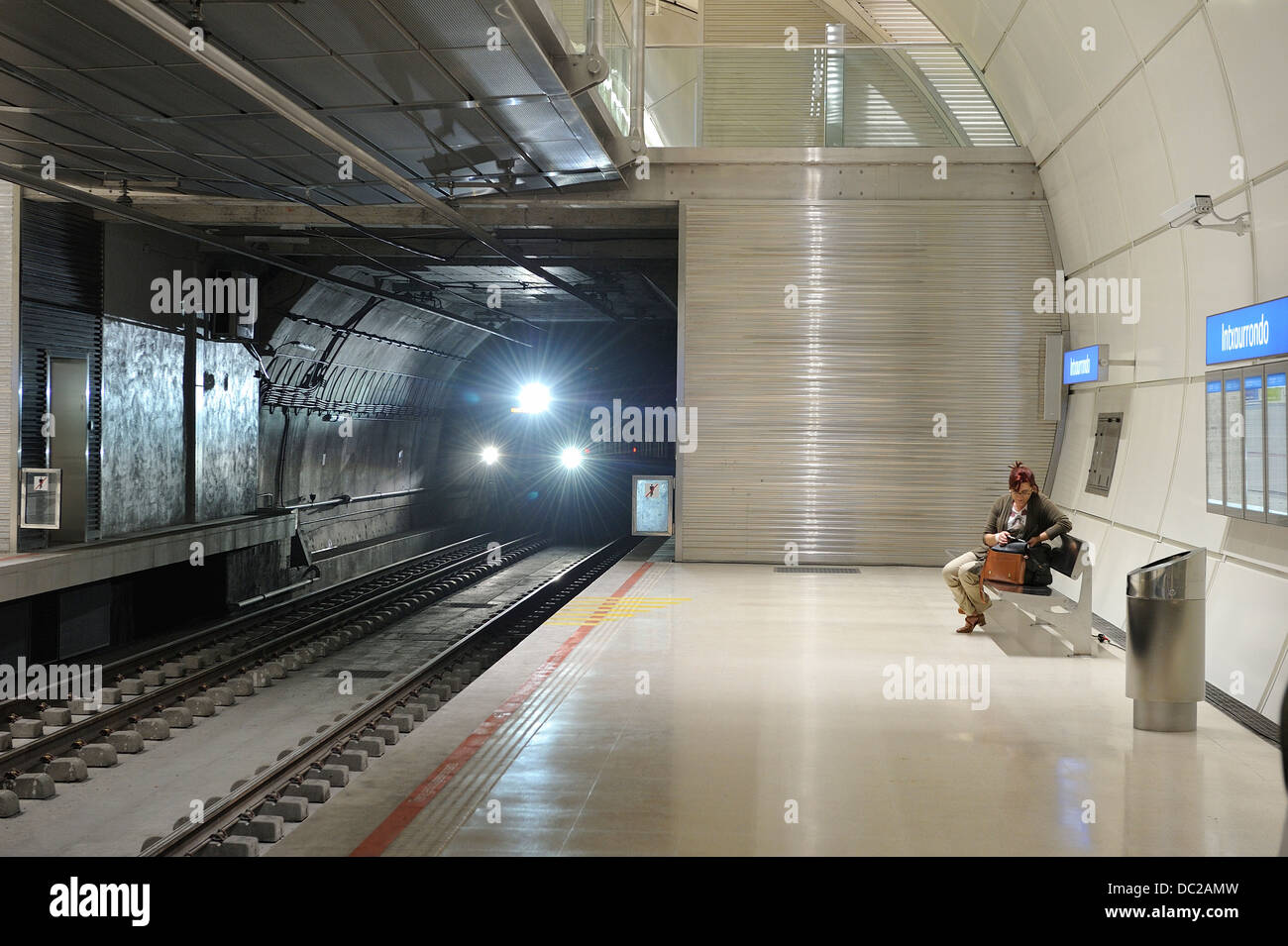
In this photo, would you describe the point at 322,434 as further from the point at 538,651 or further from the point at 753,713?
the point at 753,713

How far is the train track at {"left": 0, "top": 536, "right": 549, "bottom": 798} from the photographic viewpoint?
709 centimetres

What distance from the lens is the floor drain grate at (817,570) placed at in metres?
11.7

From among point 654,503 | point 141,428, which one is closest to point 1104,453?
point 654,503

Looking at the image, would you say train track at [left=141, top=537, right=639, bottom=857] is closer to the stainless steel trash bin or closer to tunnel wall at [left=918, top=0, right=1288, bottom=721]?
the stainless steel trash bin

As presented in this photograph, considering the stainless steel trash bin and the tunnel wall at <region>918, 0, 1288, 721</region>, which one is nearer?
the stainless steel trash bin

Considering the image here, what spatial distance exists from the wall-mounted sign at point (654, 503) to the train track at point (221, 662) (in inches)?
131

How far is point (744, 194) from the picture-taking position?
12125mm

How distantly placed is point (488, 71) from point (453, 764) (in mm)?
5185

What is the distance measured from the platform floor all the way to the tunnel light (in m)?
15.1

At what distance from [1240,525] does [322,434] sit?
44.9 feet

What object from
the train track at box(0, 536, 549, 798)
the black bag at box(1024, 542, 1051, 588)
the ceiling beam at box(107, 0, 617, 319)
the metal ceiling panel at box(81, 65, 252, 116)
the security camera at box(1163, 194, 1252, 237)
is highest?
the metal ceiling panel at box(81, 65, 252, 116)

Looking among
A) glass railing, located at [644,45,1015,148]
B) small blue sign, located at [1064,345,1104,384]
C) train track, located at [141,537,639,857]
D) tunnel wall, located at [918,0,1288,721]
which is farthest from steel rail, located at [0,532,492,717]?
small blue sign, located at [1064,345,1104,384]

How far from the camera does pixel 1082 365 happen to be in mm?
10453

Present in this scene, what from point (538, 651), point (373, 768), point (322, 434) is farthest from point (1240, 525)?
point (322, 434)
